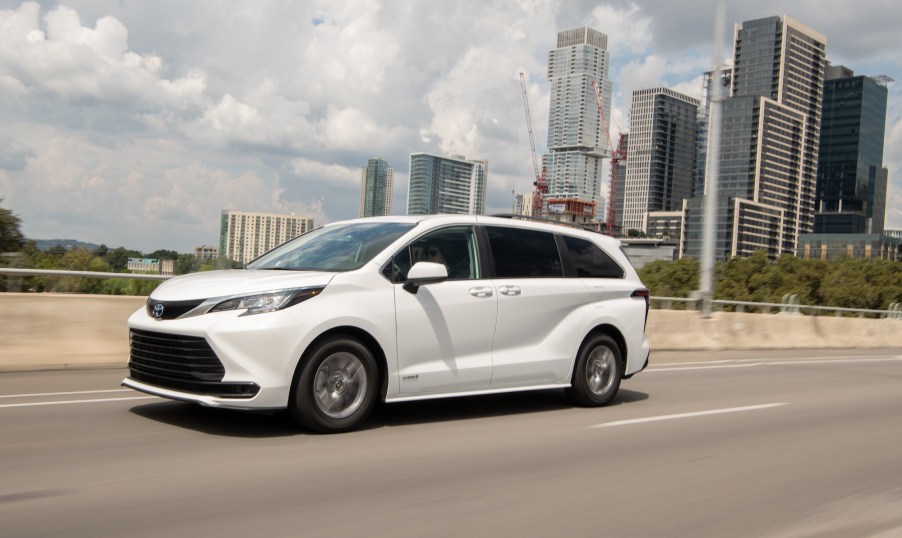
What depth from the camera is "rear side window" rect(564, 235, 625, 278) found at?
8891mm

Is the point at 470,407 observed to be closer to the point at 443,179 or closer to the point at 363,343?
the point at 363,343

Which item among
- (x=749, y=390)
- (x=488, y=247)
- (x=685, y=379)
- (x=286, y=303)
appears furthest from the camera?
(x=685, y=379)

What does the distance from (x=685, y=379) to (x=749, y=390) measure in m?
1.09

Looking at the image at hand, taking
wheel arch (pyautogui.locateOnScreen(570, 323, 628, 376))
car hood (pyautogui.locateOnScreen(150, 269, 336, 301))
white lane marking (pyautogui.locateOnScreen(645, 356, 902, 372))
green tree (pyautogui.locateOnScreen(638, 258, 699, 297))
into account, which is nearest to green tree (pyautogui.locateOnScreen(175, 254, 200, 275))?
car hood (pyautogui.locateOnScreen(150, 269, 336, 301))

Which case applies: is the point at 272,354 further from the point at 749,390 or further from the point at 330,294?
the point at 749,390

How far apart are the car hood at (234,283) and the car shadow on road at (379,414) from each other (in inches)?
43.7

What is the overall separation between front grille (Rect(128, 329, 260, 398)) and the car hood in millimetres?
338

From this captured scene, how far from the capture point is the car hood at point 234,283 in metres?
6.40

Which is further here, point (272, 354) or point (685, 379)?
point (685, 379)

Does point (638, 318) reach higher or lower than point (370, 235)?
lower

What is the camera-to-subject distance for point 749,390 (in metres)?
11.6

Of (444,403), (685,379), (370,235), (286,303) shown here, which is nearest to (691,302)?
(685,379)

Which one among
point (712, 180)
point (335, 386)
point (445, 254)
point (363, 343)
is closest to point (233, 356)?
point (335, 386)

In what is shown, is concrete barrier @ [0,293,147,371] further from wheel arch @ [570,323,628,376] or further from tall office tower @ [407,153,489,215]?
tall office tower @ [407,153,489,215]
